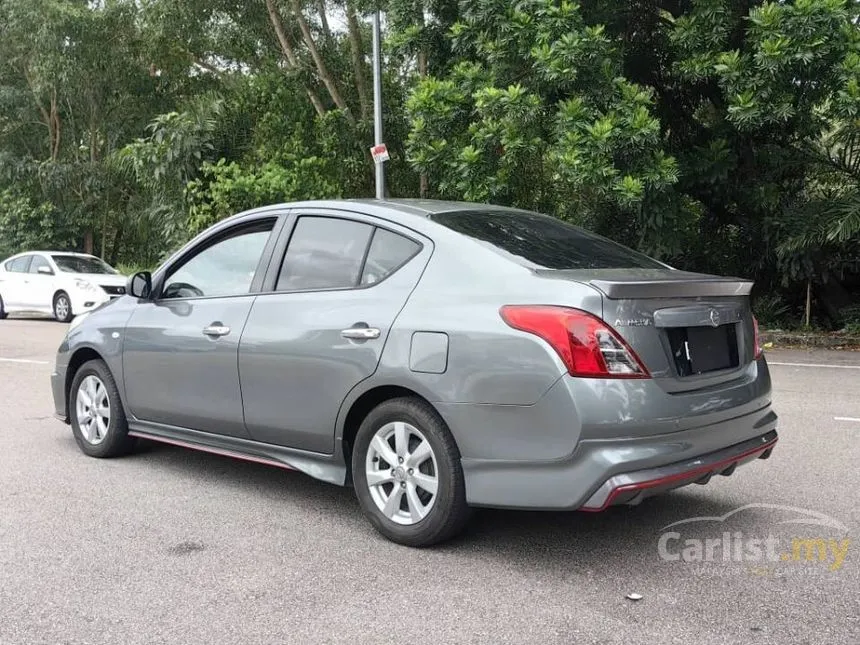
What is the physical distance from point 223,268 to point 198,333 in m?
0.42

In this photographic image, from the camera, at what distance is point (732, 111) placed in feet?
35.2

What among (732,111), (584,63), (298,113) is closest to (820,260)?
(732,111)

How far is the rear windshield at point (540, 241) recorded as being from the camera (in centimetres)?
404

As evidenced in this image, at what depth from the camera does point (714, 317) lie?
386 centimetres

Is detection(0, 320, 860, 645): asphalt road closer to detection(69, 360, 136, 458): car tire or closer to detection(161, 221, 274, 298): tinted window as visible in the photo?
detection(69, 360, 136, 458): car tire

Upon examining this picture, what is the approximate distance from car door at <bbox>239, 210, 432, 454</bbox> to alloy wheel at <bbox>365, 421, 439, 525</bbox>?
0.29 m

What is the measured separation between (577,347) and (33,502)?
10.5ft

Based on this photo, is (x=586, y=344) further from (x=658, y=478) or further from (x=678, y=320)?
(x=658, y=478)

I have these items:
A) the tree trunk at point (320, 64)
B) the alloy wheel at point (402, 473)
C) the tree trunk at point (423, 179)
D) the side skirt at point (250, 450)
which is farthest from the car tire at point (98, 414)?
the tree trunk at point (320, 64)

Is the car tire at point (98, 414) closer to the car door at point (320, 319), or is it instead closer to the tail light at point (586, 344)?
the car door at point (320, 319)

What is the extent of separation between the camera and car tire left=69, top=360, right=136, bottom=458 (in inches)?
218

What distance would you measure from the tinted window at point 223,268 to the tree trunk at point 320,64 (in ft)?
45.8

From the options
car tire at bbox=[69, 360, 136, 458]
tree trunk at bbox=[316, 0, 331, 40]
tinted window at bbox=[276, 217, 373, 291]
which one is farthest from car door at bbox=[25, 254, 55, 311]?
tinted window at bbox=[276, 217, 373, 291]

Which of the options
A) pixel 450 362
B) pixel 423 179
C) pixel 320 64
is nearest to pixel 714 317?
pixel 450 362
